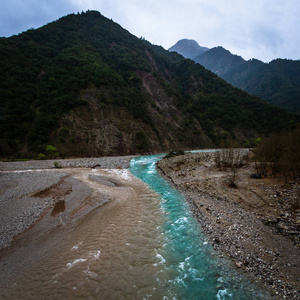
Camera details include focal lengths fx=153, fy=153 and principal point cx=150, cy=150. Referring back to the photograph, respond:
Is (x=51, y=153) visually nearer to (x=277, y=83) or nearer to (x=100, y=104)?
(x=100, y=104)

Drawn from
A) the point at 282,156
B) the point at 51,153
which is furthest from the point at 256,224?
the point at 51,153

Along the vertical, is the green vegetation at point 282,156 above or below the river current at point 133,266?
above

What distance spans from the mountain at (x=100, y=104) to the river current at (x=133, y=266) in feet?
54.1

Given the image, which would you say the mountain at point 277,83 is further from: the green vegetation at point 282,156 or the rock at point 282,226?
the rock at point 282,226

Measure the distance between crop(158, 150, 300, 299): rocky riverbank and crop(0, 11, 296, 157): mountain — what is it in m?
10.2

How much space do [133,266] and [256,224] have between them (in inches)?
246

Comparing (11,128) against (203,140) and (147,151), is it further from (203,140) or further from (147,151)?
(203,140)

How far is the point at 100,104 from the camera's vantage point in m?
52.0

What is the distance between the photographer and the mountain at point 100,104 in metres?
41.7

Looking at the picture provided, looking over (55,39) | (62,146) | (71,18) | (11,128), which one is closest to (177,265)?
(62,146)

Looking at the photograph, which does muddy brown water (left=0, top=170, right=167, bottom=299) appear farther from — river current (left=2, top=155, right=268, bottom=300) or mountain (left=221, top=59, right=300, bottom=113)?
mountain (left=221, top=59, right=300, bottom=113)

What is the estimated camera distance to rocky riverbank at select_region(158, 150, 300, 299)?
4.97 meters

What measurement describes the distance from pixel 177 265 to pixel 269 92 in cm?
15808

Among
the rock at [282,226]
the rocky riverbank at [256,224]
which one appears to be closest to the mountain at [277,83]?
the rocky riverbank at [256,224]
